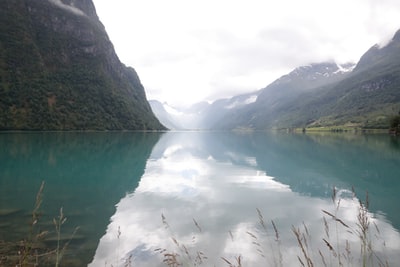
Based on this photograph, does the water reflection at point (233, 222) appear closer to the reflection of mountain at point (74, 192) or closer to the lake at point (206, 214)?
the lake at point (206, 214)

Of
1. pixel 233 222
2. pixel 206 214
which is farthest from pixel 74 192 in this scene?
pixel 233 222

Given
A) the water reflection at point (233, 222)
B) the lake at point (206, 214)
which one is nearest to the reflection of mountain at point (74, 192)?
the lake at point (206, 214)

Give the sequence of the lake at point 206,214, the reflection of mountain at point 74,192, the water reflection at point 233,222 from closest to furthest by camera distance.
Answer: the lake at point 206,214 < the water reflection at point 233,222 < the reflection of mountain at point 74,192

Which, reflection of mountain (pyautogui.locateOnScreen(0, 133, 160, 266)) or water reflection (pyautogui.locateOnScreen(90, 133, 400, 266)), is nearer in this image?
water reflection (pyautogui.locateOnScreen(90, 133, 400, 266))

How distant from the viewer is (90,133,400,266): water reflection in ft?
35.0

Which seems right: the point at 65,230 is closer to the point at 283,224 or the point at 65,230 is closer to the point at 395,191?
the point at 283,224

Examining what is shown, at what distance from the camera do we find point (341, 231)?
1415 cm

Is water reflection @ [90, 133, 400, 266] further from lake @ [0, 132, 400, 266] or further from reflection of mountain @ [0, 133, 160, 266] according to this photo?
reflection of mountain @ [0, 133, 160, 266]

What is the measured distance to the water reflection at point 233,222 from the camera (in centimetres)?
1067

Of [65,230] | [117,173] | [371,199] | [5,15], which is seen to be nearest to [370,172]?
[371,199]

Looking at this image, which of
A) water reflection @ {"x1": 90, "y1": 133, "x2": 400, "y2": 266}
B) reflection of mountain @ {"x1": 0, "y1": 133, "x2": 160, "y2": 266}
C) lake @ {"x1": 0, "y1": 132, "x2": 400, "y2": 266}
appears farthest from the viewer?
reflection of mountain @ {"x1": 0, "y1": 133, "x2": 160, "y2": 266}

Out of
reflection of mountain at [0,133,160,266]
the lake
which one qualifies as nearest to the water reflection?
the lake

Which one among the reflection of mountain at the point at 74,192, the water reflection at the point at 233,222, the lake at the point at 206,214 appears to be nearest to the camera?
the lake at the point at 206,214

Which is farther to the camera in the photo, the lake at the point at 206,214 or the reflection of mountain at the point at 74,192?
the reflection of mountain at the point at 74,192
